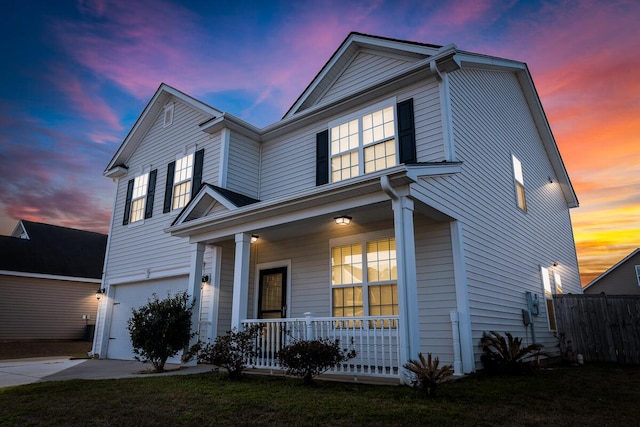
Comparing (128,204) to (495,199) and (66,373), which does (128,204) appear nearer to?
(66,373)

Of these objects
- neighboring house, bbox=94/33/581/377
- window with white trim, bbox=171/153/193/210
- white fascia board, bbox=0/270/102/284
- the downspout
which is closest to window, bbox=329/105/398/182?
neighboring house, bbox=94/33/581/377

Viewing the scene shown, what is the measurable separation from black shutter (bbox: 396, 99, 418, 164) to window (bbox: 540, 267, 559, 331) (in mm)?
6357

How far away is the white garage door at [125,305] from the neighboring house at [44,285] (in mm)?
9105

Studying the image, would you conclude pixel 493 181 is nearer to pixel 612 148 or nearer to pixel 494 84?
pixel 494 84

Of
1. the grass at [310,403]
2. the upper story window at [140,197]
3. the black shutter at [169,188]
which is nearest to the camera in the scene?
the grass at [310,403]

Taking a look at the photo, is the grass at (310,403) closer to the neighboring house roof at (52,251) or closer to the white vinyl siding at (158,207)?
the white vinyl siding at (158,207)

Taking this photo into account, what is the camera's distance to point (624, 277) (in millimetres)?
26156

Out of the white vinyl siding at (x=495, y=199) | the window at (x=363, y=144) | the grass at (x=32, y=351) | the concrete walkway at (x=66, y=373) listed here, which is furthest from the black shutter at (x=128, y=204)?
the white vinyl siding at (x=495, y=199)

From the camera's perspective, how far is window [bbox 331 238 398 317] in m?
8.04

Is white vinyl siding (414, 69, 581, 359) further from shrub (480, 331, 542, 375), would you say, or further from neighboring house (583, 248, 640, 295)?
neighboring house (583, 248, 640, 295)

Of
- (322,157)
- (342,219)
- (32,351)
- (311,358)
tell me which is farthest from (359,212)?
(32,351)

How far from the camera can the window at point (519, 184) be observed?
438 inches

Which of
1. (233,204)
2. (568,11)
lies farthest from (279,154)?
(568,11)

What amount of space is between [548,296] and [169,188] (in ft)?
37.3
